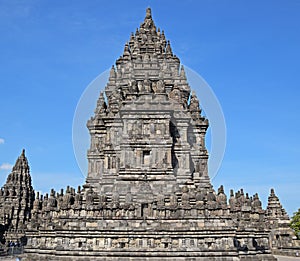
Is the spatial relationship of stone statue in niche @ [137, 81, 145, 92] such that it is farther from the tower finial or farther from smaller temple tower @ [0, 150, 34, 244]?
smaller temple tower @ [0, 150, 34, 244]

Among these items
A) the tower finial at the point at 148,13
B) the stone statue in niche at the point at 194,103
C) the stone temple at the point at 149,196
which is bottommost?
the stone temple at the point at 149,196

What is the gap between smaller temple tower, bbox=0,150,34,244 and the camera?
209 ft

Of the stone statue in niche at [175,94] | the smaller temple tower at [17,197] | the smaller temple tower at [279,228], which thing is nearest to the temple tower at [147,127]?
the stone statue in niche at [175,94]

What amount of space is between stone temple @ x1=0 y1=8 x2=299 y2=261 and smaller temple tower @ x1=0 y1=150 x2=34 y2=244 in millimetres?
32025

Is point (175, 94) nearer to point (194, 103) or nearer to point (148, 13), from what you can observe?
point (194, 103)

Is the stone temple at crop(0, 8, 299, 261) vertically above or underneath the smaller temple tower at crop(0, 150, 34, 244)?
underneath

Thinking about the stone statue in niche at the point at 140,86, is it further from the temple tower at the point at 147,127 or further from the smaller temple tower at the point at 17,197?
the smaller temple tower at the point at 17,197

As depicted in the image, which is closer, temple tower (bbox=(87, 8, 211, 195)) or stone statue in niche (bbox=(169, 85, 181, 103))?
temple tower (bbox=(87, 8, 211, 195))

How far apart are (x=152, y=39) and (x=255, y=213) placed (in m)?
22.0

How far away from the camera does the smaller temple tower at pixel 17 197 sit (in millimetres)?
63719

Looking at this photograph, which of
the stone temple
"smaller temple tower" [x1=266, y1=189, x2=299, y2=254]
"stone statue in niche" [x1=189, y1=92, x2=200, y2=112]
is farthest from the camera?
"smaller temple tower" [x1=266, y1=189, x2=299, y2=254]

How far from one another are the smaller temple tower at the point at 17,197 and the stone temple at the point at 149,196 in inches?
1261

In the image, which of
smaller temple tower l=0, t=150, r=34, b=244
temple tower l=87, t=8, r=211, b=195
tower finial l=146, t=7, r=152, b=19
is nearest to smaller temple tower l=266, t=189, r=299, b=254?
temple tower l=87, t=8, r=211, b=195

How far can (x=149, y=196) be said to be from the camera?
28.7 meters
